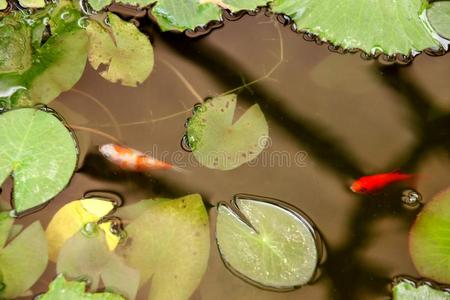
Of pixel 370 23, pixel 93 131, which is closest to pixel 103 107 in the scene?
pixel 93 131

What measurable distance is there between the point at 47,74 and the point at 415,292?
1.40 meters

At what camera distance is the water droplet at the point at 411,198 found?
5.77 feet

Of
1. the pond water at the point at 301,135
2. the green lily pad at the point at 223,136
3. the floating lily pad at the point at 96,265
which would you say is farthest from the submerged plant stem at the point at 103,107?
the floating lily pad at the point at 96,265

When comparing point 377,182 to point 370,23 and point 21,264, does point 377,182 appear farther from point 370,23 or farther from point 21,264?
point 21,264

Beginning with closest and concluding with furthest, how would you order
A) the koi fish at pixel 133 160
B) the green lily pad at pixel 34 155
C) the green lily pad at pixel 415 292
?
the green lily pad at pixel 415 292 < the green lily pad at pixel 34 155 < the koi fish at pixel 133 160

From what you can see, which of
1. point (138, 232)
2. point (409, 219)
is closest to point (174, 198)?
point (138, 232)

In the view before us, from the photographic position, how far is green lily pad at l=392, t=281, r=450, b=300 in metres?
1.62

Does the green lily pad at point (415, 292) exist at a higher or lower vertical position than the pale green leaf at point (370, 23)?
lower

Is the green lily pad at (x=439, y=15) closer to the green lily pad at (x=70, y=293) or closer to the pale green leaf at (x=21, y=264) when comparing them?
the green lily pad at (x=70, y=293)

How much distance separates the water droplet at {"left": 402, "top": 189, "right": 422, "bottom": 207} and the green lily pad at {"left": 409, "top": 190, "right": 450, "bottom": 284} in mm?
31

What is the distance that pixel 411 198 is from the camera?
69.3 inches

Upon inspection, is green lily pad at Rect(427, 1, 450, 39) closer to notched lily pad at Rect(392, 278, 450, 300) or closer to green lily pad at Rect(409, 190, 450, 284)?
green lily pad at Rect(409, 190, 450, 284)

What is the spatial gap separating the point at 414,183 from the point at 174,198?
0.79m

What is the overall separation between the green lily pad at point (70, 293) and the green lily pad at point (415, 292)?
85 cm
